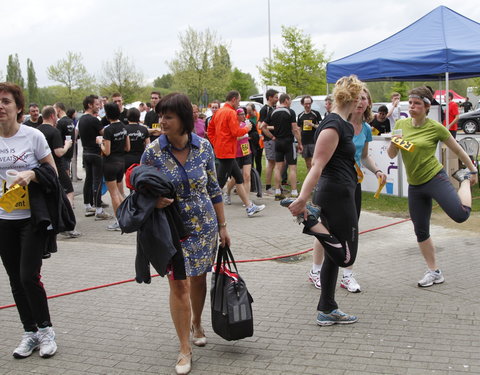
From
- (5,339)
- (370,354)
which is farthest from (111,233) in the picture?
(370,354)

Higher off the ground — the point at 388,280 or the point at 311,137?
the point at 311,137

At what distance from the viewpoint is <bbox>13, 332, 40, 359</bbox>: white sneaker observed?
4164 mm

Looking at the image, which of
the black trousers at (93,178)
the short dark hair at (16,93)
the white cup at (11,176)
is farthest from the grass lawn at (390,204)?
the white cup at (11,176)

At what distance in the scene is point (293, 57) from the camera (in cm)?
3700

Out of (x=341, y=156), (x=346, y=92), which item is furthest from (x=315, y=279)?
(x=346, y=92)

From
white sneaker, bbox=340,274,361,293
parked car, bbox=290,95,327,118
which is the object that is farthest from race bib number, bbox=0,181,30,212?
parked car, bbox=290,95,327,118

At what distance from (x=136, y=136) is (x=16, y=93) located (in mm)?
4928

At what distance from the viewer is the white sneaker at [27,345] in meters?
4.16

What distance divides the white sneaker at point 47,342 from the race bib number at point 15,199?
945mm

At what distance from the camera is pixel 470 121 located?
29.5m

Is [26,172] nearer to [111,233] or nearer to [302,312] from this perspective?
[302,312]

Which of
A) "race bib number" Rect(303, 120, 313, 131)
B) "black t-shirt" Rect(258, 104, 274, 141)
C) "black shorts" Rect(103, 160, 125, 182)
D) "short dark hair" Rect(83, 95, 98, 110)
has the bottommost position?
"black shorts" Rect(103, 160, 125, 182)

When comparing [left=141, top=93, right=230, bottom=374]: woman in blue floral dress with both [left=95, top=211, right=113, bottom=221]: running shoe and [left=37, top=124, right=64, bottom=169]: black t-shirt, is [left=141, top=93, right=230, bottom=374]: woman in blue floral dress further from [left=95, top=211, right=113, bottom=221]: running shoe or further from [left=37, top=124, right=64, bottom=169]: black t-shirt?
[left=95, top=211, right=113, bottom=221]: running shoe

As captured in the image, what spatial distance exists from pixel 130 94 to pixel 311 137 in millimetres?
44094
